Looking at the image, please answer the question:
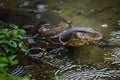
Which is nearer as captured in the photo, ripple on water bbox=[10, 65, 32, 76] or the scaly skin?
ripple on water bbox=[10, 65, 32, 76]

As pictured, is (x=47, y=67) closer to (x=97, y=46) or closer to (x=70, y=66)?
(x=70, y=66)

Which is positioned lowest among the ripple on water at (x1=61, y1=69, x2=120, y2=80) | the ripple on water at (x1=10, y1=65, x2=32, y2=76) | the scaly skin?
the ripple on water at (x1=61, y1=69, x2=120, y2=80)

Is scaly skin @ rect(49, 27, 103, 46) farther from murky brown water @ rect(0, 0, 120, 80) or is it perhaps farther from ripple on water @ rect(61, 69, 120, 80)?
ripple on water @ rect(61, 69, 120, 80)

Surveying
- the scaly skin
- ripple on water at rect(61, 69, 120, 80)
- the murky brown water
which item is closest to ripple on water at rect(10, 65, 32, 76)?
the murky brown water

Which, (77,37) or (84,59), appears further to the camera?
(77,37)

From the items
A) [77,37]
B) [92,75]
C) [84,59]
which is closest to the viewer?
[92,75]

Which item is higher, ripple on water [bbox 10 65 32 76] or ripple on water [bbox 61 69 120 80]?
ripple on water [bbox 10 65 32 76]

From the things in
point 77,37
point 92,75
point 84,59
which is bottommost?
point 92,75

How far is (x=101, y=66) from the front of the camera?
3.11 meters

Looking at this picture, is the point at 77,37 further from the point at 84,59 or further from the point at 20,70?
the point at 20,70

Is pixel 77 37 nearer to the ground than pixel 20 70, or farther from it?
farther from it

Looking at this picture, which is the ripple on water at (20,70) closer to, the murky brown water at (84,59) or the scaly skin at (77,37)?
the murky brown water at (84,59)

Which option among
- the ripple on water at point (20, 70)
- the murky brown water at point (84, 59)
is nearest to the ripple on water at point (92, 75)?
the murky brown water at point (84, 59)

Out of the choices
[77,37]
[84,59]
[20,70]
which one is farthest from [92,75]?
[20,70]
